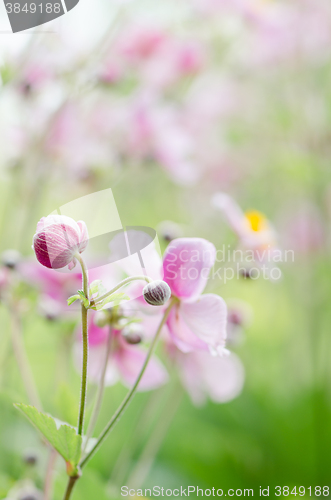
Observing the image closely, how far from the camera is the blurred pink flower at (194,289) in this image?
23 centimetres

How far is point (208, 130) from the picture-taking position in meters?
0.78

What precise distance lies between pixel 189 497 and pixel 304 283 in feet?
1.66

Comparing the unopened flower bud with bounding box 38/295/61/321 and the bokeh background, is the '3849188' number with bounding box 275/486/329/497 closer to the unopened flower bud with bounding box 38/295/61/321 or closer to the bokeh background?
the bokeh background

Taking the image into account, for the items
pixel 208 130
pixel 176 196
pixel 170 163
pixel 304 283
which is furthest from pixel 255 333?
pixel 170 163

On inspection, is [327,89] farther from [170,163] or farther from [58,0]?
[58,0]

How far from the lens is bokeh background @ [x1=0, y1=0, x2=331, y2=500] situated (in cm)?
44

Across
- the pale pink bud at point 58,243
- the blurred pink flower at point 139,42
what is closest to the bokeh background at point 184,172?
the blurred pink flower at point 139,42

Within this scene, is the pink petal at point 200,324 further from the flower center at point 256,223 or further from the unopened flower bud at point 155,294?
the flower center at point 256,223

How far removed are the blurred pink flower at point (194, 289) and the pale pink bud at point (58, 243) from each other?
6 centimetres

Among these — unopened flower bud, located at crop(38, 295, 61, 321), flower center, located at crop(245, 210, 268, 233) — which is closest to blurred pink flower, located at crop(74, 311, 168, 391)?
unopened flower bud, located at crop(38, 295, 61, 321)

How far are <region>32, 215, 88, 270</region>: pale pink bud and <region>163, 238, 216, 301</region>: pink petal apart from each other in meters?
0.06

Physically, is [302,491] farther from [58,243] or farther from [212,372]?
[58,243]

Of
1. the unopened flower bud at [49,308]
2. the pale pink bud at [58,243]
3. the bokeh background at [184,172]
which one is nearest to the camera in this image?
the pale pink bud at [58,243]

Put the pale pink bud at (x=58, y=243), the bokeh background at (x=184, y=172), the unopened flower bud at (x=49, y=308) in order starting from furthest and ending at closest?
the bokeh background at (x=184, y=172) → the unopened flower bud at (x=49, y=308) → the pale pink bud at (x=58, y=243)
